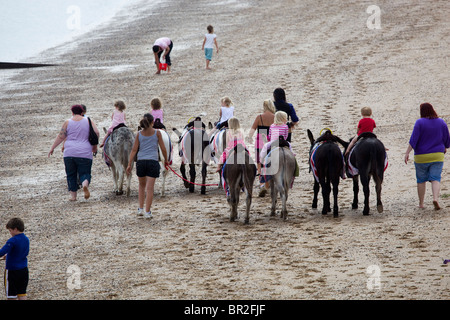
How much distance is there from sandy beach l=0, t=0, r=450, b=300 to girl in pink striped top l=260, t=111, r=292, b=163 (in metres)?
1.28

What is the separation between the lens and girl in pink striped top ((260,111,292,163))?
12.4 m

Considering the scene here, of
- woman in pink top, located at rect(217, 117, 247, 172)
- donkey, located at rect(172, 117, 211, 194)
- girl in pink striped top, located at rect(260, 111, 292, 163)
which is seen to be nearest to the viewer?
woman in pink top, located at rect(217, 117, 247, 172)

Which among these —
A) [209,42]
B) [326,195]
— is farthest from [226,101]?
[209,42]

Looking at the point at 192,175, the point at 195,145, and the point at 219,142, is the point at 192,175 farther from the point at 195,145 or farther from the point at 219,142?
the point at 219,142

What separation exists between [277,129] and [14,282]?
5800 millimetres

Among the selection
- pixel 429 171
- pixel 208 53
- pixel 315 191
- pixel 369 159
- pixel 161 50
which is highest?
pixel 161 50

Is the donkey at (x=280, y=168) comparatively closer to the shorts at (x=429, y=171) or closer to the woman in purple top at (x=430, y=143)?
the woman in purple top at (x=430, y=143)

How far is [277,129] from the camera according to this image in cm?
1256

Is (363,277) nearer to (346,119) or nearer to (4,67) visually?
(346,119)

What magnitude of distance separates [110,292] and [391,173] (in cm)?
770

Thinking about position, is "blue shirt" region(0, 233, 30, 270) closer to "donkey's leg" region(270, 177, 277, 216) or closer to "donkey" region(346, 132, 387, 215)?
"donkey's leg" region(270, 177, 277, 216)

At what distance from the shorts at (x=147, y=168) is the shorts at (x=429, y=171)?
4.60 m

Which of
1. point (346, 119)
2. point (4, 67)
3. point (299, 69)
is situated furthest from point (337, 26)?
point (4, 67)

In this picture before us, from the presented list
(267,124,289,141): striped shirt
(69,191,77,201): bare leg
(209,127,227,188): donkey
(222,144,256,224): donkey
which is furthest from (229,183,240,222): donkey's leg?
(69,191,77,201): bare leg
